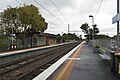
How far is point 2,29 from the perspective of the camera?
52594mm

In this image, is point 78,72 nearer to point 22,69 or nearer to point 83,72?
point 83,72

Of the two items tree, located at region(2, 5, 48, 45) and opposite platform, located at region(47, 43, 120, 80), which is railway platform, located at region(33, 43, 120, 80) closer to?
opposite platform, located at region(47, 43, 120, 80)

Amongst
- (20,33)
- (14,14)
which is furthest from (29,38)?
(14,14)

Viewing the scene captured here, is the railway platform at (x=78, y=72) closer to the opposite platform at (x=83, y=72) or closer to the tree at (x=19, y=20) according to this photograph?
the opposite platform at (x=83, y=72)

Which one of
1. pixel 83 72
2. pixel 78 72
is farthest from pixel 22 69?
pixel 83 72

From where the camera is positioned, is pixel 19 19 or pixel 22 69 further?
pixel 19 19

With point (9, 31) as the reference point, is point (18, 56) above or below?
below

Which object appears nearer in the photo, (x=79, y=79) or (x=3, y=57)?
(x=79, y=79)

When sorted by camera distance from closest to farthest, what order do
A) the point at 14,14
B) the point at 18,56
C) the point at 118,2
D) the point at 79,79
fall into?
the point at 79,79, the point at 118,2, the point at 18,56, the point at 14,14

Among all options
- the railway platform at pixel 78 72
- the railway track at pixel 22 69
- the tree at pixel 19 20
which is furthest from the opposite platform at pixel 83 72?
the tree at pixel 19 20

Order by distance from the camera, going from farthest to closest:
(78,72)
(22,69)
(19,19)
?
1. (19,19)
2. (22,69)
3. (78,72)

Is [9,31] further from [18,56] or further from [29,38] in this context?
[18,56]

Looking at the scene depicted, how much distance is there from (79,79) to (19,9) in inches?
1823

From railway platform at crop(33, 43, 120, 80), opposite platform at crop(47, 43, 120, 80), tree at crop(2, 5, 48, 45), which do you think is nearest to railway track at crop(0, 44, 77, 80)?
railway platform at crop(33, 43, 120, 80)
